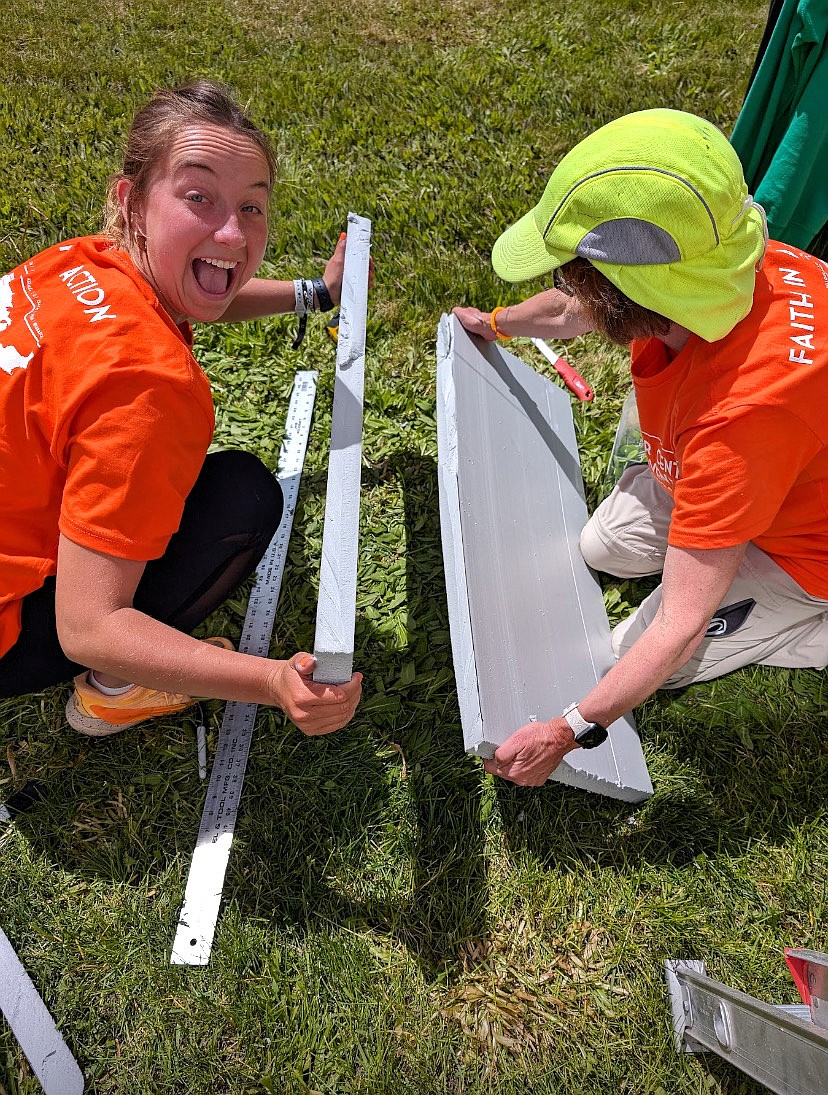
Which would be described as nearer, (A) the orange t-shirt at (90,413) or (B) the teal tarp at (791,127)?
(A) the orange t-shirt at (90,413)

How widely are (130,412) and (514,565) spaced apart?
135 centimetres

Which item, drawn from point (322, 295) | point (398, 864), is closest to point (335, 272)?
point (322, 295)

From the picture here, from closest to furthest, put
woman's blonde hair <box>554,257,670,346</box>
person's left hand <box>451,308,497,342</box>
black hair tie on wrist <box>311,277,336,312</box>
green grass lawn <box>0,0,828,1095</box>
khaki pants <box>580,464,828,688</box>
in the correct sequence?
woman's blonde hair <box>554,257,670,346</box> → green grass lawn <box>0,0,828,1095</box> → khaki pants <box>580,464,828,688</box> → person's left hand <box>451,308,497,342</box> → black hair tie on wrist <box>311,277,336,312</box>

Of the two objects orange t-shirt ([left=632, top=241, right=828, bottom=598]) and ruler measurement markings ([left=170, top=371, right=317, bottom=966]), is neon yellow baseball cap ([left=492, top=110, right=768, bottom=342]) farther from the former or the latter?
ruler measurement markings ([left=170, top=371, right=317, bottom=966])

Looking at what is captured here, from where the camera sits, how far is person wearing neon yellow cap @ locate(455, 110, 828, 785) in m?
1.68

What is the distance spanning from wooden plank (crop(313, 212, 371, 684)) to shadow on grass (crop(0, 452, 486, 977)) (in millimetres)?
953

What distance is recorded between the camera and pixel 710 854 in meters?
2.58

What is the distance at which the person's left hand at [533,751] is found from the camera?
2.08 metres

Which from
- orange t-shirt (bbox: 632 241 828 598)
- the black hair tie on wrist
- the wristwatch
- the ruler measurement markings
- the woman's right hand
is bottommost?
the ruler measurement markings

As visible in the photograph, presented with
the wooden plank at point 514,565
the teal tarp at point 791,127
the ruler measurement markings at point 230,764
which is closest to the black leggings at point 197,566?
the ruler measurement markings at point 230,764

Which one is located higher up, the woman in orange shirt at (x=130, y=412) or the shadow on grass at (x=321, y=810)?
the woman in orange shirt at (x=130, y=412)

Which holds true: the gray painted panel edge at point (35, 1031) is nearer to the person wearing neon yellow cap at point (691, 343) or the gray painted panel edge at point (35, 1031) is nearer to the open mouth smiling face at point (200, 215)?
the person wearing neon yellow cap at point (691, 343)

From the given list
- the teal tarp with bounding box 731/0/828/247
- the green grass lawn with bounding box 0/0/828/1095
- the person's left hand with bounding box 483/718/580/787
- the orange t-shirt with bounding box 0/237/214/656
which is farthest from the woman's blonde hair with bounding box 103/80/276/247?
the person's left hand with bounding box 483/718/580/787

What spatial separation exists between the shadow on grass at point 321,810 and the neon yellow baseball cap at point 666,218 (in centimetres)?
164
